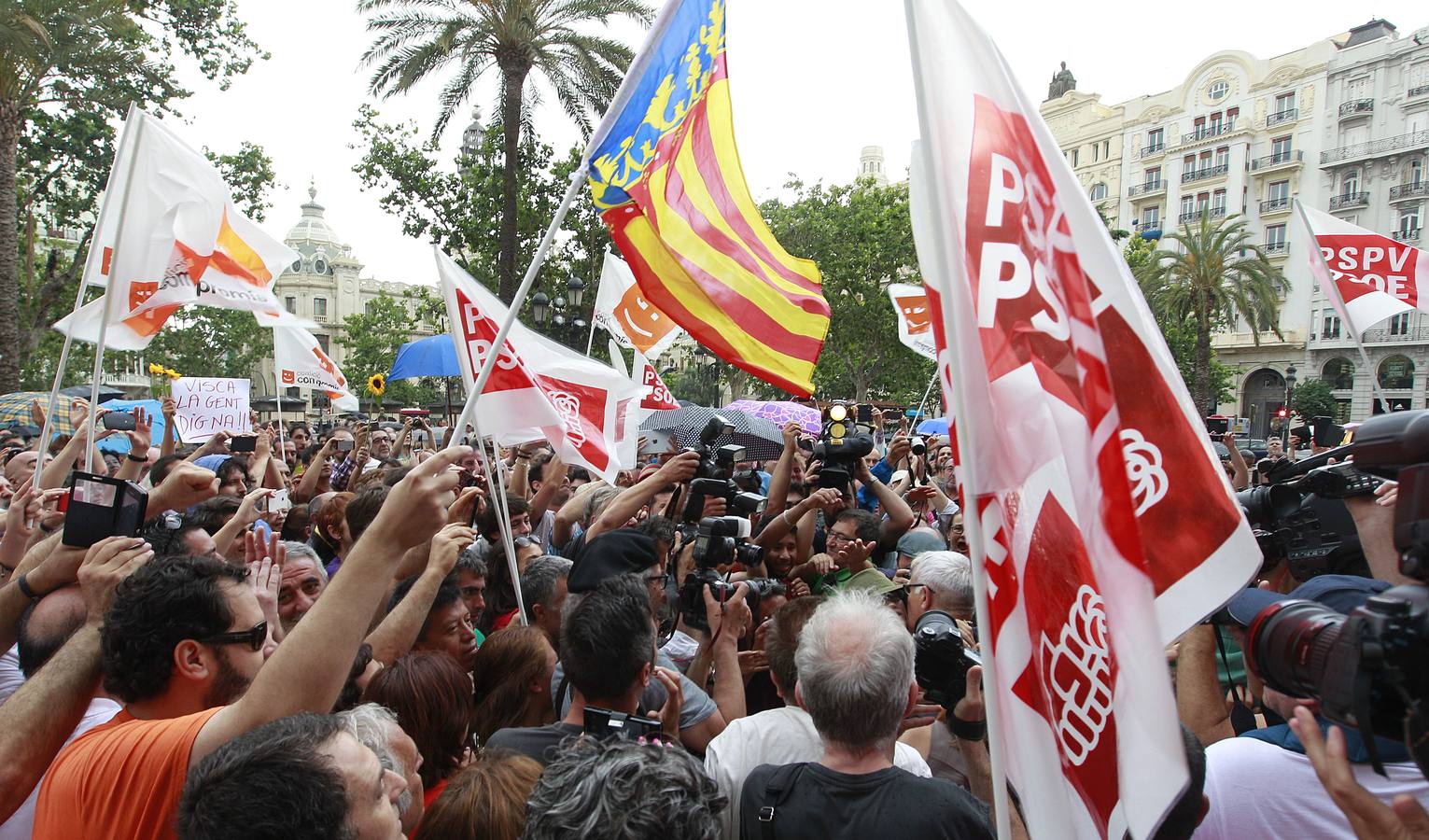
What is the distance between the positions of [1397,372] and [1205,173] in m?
15.6

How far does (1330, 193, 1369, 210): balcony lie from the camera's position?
162ft

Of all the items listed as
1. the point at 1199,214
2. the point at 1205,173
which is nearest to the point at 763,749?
the point at 1199,214

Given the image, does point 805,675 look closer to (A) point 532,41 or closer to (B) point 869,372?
(A) point 532,41

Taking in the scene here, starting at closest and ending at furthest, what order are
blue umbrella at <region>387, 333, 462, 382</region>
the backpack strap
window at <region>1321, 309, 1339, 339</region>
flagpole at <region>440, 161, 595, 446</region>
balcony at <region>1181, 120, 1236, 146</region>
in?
the backpack strap, flagpole at <region>440, 161, 595, 446</region>, blue umbrella at <region>387, 333, 462, 382</region>, window at <region>1321, 309, 1339, 339</region>, balcony at <region>1181, 120, 1236, 146</region>

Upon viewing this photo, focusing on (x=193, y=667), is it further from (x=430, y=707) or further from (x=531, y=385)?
(x=531, y=385)

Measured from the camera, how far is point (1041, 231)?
2.02m

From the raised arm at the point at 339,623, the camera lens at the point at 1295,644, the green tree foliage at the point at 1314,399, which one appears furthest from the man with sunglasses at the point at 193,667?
the green tree foliage at the point at 1314,399

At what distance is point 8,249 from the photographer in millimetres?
13922

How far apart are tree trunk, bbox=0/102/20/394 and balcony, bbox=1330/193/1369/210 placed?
190ft

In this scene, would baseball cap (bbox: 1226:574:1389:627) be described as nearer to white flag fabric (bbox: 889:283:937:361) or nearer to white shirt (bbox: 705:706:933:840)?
white shirt (bbox: 705:706:933:840)

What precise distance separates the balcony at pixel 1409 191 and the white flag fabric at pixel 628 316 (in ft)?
175

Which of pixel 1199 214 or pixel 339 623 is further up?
pixel 1199 214

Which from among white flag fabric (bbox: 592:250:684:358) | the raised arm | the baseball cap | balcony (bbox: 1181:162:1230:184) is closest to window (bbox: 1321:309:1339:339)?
balcony (bbox: 1181:162:1230:184)

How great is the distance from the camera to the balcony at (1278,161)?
5203 centimetres
